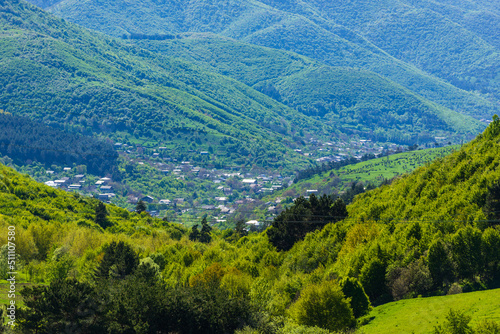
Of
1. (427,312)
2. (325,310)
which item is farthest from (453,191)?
(325,310)

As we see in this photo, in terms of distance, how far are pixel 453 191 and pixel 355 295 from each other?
2408 cm

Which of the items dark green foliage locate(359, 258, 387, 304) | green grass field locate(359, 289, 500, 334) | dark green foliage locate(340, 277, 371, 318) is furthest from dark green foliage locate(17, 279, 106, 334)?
dark green foliage locate(359, 258, 387, 304)

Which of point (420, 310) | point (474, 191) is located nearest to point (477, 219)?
point (474, 191)

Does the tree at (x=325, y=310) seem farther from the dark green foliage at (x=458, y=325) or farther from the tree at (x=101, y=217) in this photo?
the tree at (x=101, y=217)

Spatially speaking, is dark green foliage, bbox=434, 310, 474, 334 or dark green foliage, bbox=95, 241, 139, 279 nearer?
dark green foliage, bbox=434, 310, 474, 334

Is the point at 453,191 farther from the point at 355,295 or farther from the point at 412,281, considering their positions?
the point at 355,295

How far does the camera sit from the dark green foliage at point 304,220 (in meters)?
83.5

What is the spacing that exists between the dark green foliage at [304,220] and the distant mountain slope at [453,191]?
15.0 ft

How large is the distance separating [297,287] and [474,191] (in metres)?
22.7

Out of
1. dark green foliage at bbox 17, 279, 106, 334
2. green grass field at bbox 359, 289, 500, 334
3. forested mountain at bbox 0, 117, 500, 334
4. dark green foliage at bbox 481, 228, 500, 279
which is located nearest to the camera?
green grass field at bbox 359, 289, 500, 334

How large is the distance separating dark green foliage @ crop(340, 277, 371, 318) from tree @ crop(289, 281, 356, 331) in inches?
104

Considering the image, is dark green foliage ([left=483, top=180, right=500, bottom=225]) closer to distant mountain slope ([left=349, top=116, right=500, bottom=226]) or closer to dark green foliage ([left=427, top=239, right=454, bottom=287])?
distant mountain slope ([left=349, top=116, right=500, bottom=226])

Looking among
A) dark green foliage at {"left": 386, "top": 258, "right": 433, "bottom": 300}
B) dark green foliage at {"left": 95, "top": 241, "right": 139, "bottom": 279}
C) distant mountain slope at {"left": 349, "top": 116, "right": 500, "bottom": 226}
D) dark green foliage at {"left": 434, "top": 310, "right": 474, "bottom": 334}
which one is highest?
distant mountain slope at {"left": 349, "top": 116, "right": 500, "bottom": 226}

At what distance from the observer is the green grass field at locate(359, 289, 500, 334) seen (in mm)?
37812
